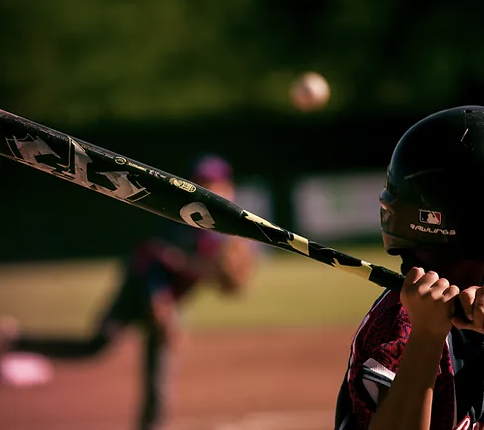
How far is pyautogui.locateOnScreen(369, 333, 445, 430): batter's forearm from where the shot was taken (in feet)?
7.16

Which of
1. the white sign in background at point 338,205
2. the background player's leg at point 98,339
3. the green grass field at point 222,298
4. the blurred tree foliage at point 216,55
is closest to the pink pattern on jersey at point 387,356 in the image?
the background player's leg at point 98,339

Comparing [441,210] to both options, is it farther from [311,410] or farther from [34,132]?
[311,410]

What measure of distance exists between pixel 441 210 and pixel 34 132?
41.3 inches

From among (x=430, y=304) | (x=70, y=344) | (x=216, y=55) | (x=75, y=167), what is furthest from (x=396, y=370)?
(x=216, y=55)

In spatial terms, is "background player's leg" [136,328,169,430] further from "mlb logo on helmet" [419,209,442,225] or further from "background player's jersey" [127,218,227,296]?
"mlb logo on helmet" [419,209,442,225]

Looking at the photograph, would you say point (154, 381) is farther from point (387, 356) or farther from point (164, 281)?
point (387, 356)

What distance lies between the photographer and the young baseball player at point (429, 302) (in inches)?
87.0

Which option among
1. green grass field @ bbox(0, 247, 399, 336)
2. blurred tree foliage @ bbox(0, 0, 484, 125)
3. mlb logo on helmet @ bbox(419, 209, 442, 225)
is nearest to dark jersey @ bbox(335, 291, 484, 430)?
mlb logo on helmet @ bbox(419, 209, 442, 225)

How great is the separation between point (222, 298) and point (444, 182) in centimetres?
1255

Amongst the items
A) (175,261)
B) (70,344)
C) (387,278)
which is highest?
(175,261)

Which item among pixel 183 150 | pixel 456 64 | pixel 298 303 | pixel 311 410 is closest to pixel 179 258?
pixel 311 410

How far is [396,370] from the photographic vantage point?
2.29m

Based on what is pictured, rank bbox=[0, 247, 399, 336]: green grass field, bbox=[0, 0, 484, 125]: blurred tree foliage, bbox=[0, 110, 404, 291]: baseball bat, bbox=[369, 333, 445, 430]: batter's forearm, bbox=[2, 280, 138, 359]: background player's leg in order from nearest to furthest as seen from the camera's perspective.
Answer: bbox=[369, 333, 445, 430]: batter's forearm, bbox=[0, 110, 404, 291]: baseball bat, bbox=[2, 280, 138, 359]: background player's leg, bbox=[0, 247, 399, 336]: green grass field, bbox=[0, 0, 484, 125]: blurred tree foliage

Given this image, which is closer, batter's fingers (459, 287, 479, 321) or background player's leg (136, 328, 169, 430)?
batter's fingers (459, 287, 479, 321)
